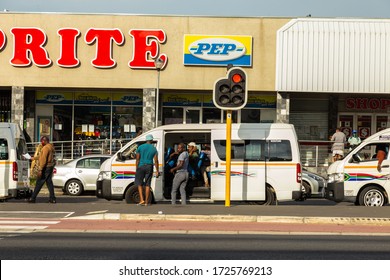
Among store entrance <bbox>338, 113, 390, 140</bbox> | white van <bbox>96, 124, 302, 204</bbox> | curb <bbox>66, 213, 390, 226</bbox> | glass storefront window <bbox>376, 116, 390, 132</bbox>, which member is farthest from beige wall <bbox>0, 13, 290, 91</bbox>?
curb <bbox>66, 213, 390, 226</bbox>

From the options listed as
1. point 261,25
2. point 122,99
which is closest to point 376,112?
point 261,25

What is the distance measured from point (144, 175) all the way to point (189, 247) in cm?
662

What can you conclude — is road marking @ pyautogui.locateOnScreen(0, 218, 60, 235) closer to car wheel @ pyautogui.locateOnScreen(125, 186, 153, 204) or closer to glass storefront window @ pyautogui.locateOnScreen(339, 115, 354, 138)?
car wheel @ pyautogui.locateOnScreen(125, 186, 153, 204)

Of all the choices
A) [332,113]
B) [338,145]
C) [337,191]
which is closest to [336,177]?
[337,191]

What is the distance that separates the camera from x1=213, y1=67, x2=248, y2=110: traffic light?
16641 millimetres

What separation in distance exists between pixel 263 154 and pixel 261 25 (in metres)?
14.5

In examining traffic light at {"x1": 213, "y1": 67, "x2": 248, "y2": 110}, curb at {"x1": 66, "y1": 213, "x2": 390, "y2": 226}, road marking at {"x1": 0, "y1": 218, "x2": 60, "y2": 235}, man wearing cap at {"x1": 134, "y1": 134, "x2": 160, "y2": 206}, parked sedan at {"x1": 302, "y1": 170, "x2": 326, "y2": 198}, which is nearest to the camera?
road marking at {"x1": 0, "y1": 218, "x2": 60, "y2": 235}

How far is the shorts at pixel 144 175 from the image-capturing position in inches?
695

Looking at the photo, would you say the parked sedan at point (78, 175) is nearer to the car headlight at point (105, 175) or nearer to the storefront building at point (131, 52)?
the car headlight at point (105, 175)

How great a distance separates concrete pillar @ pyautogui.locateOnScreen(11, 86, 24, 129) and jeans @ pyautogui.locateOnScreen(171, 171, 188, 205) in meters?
15.3

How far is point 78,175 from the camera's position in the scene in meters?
24.4

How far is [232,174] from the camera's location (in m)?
18.4

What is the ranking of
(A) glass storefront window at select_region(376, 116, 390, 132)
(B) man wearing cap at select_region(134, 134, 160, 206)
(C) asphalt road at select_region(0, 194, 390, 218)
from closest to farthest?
1. (C) asphalt road at select_region(0, 194, 390, 218)
2. (B) man wearing cap at select_region(134, 134, 160, 206)
3. (A) glass storefront window at select_region(376, 116, 390, 132)

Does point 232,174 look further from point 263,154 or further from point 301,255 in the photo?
point 301,255
